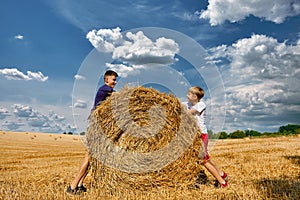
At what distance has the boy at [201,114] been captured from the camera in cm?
569

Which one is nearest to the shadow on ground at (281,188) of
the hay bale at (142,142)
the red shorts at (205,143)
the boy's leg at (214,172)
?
the boy's leg at (214,172)

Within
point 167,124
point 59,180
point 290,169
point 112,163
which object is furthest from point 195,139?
point 59,180

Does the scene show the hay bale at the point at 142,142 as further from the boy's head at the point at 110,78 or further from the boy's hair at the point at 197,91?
the boy's hair at the point at 197,91

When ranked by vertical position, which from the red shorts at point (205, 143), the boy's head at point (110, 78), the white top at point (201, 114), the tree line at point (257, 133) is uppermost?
the tree line at point (257, 133)

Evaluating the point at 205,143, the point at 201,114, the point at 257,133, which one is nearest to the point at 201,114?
the point at 201,114

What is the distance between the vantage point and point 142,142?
5.87 m

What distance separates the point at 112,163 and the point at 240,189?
80.8 inches

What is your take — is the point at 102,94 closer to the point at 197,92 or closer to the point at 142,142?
the point at 142,142

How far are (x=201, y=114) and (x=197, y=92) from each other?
40cm

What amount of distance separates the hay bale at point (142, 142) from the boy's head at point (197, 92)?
344 millimetres

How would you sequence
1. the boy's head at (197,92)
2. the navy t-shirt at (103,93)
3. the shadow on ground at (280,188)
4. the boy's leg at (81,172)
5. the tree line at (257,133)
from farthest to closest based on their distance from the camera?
1. the tree line at (257,133)
2. the boy's head at (197,92)
3. the navy t-shirt at (103,93)
4. the boy's leg at (81,172)
5. the shadow on ground at (280,188)

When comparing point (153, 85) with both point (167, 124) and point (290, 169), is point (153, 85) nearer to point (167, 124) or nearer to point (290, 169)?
point (167, 124)

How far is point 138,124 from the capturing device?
593 cm

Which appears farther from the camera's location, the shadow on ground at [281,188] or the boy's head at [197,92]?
the boy's head at [197,92]
